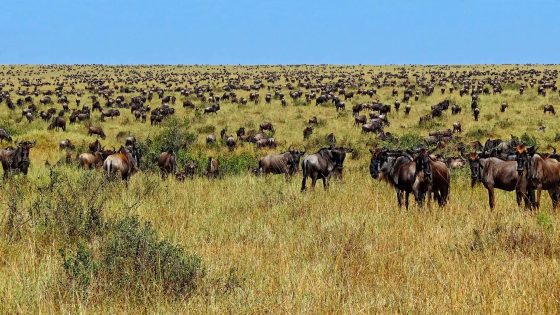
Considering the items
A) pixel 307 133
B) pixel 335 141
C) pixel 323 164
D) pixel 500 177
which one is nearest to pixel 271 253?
pixel 500 177

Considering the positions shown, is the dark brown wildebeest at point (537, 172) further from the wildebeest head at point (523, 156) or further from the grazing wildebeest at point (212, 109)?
the grazing wildebeest at point (212, 109)

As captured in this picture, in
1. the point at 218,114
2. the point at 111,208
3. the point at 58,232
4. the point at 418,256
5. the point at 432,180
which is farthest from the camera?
the point at 218,114

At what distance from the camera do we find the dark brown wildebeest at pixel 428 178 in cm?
1041

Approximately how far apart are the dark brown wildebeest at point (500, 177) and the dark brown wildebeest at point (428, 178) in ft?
2.88

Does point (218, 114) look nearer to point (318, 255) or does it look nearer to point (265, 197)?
point (265, 197)

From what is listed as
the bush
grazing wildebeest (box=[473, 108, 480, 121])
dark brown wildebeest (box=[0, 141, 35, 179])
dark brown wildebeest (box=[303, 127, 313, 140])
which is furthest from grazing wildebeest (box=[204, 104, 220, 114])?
the bush

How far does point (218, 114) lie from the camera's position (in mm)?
39156

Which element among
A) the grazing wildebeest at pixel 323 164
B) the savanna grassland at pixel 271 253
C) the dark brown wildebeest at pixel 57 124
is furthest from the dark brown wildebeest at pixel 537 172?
the dark brown wildebeest at pixel 57 124

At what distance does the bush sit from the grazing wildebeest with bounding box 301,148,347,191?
8.51 m

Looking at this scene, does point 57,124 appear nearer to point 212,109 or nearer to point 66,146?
point 66,146

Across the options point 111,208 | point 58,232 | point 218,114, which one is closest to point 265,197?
point 111,208

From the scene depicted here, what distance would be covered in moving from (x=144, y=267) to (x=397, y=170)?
282 inches

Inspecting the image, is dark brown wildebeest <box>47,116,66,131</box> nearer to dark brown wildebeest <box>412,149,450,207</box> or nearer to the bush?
dark brown wildebeest <box>412,149,450,207</box>

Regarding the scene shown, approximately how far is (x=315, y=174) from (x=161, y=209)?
18.2 feet
